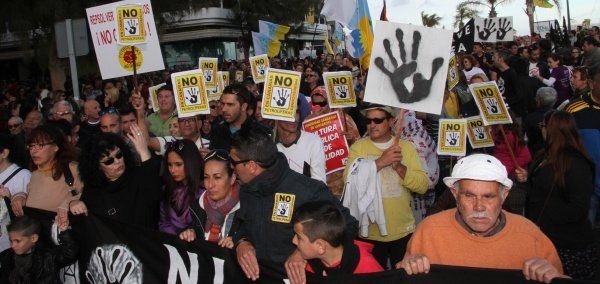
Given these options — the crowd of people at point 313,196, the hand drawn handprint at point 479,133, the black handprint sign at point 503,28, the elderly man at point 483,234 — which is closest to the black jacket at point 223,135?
the crowd of people at point 313,196

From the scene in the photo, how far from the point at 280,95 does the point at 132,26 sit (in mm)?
2327

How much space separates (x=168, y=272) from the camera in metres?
3.91

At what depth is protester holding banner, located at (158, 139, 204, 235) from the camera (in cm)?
444

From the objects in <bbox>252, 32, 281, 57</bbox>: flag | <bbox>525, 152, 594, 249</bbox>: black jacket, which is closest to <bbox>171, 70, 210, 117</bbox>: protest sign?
<bbox>525, 152, 594, 249</bbox>: black jacket

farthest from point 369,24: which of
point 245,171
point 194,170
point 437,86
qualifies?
point 245,171

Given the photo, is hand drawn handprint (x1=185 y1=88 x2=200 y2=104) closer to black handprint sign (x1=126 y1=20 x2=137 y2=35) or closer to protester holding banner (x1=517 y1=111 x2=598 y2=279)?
black handprint sign (x1=126 y1=20 x2=137 y2=35)

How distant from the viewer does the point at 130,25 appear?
692 cm

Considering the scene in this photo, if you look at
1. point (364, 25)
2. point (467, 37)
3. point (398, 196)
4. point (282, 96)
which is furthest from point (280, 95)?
point (467, 37)

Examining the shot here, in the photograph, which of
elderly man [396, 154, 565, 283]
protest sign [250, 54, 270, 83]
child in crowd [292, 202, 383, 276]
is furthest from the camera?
protest sign [250, 54, 270, 83]

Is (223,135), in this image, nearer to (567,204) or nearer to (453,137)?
(453,137)

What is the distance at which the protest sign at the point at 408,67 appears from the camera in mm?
4738

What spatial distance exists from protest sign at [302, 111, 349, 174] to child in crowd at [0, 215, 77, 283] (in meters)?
2.48

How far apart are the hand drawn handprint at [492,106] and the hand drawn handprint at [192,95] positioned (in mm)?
2882

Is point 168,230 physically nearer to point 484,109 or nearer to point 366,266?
point 366,266
